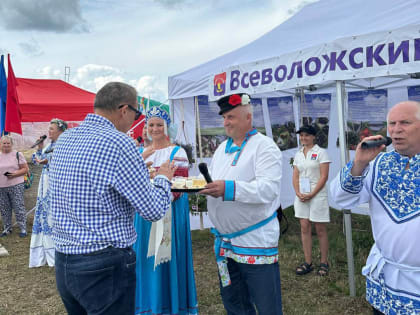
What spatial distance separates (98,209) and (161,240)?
1.42 meters

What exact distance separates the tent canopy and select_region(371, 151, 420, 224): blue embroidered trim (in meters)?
1.99

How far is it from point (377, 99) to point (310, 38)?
2.42 meters

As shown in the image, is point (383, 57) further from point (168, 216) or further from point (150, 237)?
point (150, 237)

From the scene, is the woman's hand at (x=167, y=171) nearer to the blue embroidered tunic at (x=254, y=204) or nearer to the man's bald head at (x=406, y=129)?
the blue embroidered tunic at (x=254, y=204)

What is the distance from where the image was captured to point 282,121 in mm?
7230

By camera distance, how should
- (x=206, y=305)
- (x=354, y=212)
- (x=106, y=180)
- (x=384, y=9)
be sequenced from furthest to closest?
(x=354, y=212) < (x=384, y=9) < (x=206, y=305) < (x=106, y=180)

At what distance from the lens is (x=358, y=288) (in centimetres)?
395

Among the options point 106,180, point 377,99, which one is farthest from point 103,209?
point 377,99

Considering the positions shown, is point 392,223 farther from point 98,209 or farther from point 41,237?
point 41,237

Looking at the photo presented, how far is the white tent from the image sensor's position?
313 centimetres

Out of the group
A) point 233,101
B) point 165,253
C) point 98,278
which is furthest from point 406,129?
point 165,253

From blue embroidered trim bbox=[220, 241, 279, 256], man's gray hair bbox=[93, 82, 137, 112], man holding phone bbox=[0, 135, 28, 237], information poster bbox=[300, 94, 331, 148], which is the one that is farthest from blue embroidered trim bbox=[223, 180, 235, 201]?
man holding phone bbox=[0, 135, 28, 237]

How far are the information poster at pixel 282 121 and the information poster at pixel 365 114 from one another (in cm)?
116

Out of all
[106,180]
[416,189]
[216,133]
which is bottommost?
[416,189]
